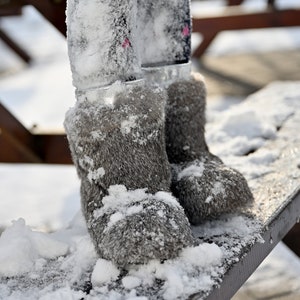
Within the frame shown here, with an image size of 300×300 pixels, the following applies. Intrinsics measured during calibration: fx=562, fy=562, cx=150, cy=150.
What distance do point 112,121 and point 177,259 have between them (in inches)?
7.8

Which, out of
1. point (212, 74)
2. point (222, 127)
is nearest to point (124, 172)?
Answer: point (222, 127)

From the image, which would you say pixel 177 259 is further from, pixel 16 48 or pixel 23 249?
pixel 16 48

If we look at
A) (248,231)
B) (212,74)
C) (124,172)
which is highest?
(124,172)

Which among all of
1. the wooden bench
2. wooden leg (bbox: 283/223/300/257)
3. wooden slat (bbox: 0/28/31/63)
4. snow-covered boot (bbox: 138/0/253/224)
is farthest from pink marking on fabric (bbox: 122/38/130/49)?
wooden slat (bbox: 0/28/31/63)

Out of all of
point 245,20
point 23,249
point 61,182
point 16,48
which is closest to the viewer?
point 23,249

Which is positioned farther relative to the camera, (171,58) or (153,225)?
(171,58)

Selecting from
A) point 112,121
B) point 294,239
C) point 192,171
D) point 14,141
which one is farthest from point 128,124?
point 14,141

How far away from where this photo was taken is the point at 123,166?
76 centimetres

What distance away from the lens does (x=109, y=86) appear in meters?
0.76

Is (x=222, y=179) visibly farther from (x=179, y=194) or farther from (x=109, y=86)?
(x=109, y=86)

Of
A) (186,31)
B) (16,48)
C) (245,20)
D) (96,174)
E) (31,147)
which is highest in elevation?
(186,31)

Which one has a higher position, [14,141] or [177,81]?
[177,81]

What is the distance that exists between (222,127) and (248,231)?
2.15 feet

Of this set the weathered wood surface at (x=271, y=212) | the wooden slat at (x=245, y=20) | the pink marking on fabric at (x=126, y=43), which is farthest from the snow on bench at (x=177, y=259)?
the wooden slat at (x=245, y=20)
